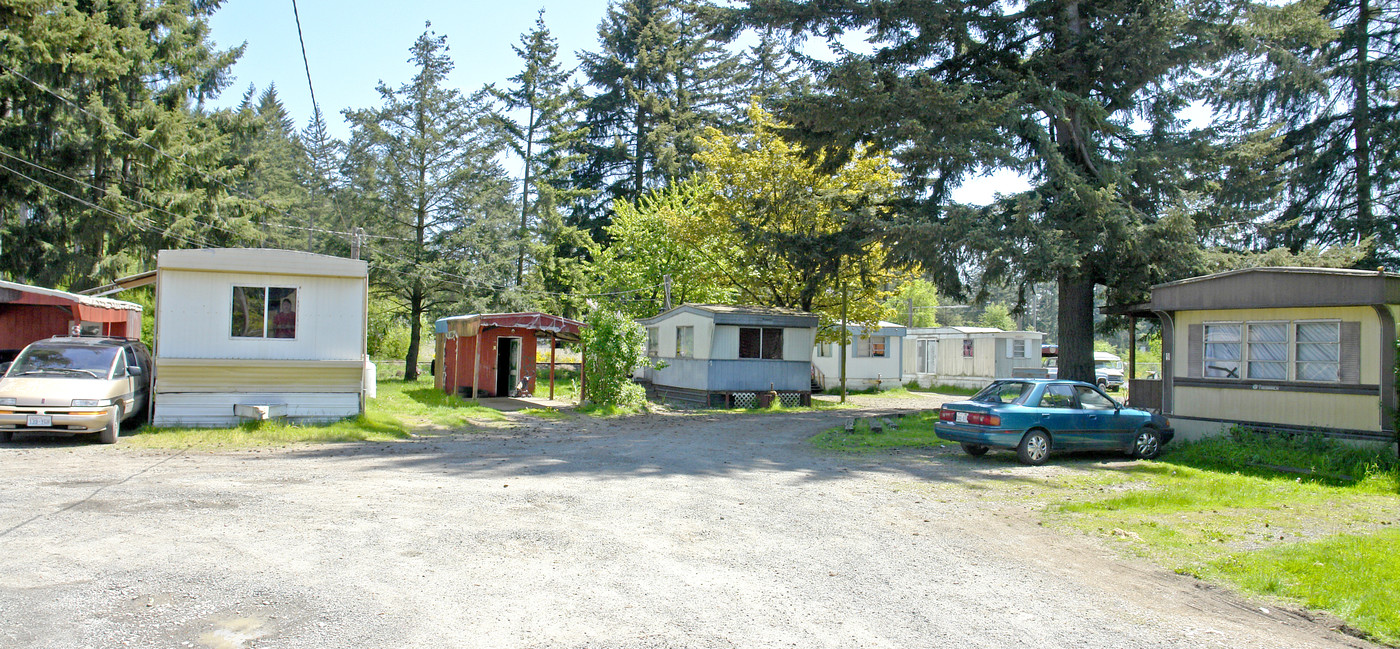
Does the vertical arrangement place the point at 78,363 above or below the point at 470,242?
below

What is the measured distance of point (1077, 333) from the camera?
734 inches

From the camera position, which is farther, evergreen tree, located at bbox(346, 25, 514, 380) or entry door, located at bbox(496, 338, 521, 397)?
evergreen tree, located at bbox(346, 25, 514, 380)

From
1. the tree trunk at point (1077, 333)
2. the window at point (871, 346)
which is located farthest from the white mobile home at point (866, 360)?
the tree trunk at point (1077, 333)

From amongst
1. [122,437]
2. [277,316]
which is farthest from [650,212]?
[122,437]

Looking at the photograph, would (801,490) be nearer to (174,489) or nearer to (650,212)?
(174,489)

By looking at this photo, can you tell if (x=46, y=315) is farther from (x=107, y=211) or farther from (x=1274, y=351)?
(x=1274, y=351)

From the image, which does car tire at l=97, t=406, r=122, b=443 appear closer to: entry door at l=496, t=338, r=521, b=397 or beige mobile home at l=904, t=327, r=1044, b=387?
entry door at l=496, t=338, r=521, b=397

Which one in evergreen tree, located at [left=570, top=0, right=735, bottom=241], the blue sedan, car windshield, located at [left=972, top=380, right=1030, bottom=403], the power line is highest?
evergreen tree, located at [left=570, top=0, right=735, bottom=241]

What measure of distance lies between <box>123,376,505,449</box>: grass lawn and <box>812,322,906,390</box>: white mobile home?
55.1ft

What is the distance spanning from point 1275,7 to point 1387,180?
841cm

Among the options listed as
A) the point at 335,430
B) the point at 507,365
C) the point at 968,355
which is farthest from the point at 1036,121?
the point at 968,355

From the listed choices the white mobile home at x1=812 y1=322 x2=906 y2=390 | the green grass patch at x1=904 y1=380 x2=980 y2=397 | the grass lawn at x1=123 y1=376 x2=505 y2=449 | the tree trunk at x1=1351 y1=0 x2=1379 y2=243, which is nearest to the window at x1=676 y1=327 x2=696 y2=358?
the grass lawn at x1=123 y1=376 x2=505 y2=449

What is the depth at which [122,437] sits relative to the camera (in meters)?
13.6

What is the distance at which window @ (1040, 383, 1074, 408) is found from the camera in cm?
1257
